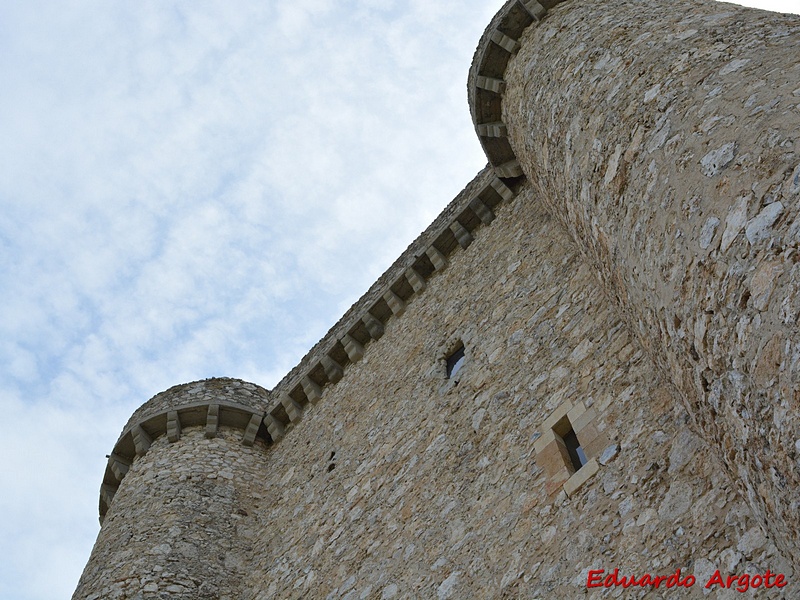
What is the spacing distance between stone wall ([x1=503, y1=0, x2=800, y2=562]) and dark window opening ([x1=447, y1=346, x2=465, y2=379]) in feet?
6.98

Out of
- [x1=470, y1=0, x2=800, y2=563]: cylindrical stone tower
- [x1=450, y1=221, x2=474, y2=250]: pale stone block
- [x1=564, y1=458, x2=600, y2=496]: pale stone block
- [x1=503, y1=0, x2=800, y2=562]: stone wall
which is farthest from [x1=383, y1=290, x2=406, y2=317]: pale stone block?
[x1=564, y1=458, x2=600, y2=496]: pale stone block

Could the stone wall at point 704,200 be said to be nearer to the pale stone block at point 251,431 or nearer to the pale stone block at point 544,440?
the pale stone block at point 544,440

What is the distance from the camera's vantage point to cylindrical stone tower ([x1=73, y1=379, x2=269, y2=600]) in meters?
8.73

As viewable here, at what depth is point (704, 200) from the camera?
422cm

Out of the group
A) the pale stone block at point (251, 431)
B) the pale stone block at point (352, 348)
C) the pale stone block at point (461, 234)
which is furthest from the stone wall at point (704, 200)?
the pale stone block at point (251, 431)

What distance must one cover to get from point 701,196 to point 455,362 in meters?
4.49

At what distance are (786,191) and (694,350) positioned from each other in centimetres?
90

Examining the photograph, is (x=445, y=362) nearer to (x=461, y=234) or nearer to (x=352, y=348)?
(x=461, y=234)

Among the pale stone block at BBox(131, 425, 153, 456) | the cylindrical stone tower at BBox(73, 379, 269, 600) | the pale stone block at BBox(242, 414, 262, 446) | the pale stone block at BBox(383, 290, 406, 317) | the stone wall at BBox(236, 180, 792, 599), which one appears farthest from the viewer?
the pale stone block at BBox(131, 425, 153, 456)

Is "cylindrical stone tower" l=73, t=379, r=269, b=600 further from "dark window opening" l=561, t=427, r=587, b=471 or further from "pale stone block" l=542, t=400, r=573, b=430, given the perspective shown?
"dark window opening" l=561, t=427, r=587, b=471

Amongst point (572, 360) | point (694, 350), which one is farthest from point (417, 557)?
point (694, 350)

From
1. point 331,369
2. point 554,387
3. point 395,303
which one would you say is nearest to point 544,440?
point 554,387

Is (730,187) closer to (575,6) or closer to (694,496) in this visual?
(694,496)

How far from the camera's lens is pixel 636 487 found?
17.3ft
